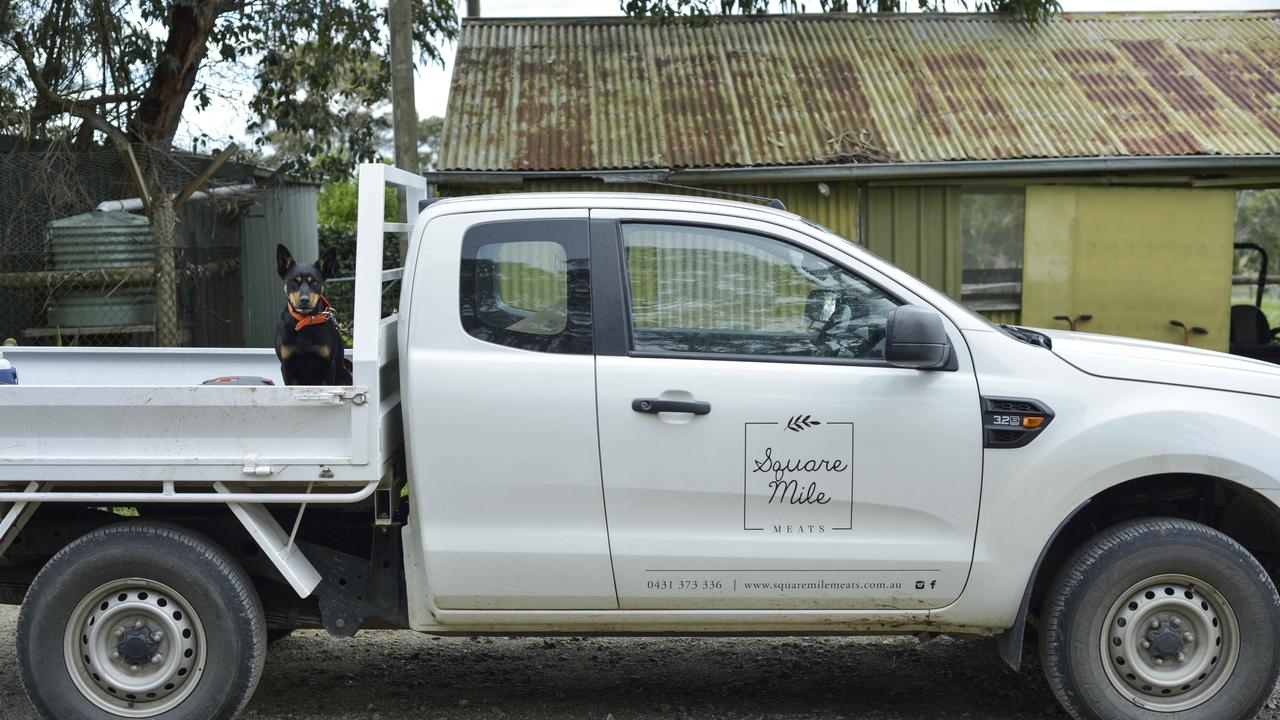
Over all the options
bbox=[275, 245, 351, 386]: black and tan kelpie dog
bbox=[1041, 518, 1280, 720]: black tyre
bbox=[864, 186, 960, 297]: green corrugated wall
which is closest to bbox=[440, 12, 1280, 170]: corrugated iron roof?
bbox=[864, 186, 960, 297]: green corrugated wall

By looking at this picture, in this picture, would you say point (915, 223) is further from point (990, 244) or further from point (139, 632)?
point (139, 632)

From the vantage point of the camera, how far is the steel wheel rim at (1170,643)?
161 inches

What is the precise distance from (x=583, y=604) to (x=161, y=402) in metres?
1.61

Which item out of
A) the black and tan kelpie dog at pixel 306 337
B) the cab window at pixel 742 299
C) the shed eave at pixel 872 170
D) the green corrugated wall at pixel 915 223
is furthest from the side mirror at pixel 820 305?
the green corrugated wall at pixel 915 223

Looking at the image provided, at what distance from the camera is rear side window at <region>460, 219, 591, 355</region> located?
4.11 m

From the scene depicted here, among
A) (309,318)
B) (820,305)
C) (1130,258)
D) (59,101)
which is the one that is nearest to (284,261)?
(309,318)

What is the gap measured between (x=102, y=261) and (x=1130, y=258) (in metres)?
9.32

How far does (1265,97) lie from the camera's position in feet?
38.0

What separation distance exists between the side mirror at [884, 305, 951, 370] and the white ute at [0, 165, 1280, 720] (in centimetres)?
1

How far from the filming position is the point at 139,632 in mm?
4121

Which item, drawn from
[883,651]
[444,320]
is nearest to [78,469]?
[444,320]

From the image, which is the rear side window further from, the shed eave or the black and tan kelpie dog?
the shed eave

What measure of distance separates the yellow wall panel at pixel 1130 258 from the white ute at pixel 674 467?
7.01 meters

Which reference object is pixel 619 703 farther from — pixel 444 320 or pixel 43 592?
pixel 43 592
